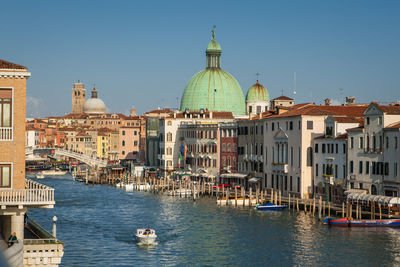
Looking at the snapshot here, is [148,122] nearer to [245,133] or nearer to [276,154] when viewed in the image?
[245,133]

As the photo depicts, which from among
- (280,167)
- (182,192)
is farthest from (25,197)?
(182,192)

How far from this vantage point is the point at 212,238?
39281mm

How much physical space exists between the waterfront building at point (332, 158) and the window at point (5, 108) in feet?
97.8

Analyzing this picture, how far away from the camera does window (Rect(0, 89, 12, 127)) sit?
69.4 ft

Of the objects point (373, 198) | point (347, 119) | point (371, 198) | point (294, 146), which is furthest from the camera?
point (294, 146)

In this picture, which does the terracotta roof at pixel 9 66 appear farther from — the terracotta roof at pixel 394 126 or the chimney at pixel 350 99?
the chimney at pixel 350 99

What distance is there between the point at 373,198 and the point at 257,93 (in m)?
57.7

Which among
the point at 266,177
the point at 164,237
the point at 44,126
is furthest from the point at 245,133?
the point at 44,126

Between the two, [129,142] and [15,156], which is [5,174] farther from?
[129,142]

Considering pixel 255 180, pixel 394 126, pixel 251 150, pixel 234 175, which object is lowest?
pixel 255 180

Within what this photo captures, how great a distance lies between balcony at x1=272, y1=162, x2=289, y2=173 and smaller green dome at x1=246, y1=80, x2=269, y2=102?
40.8 meters

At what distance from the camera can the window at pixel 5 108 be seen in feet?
69.4

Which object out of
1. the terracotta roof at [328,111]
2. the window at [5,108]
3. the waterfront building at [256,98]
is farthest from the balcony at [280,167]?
the waterfront building at [256,98]

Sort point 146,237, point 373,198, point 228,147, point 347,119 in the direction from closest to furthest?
1. point 146,237
2. point 373,198
3. point 347,119
4. point 228,147
